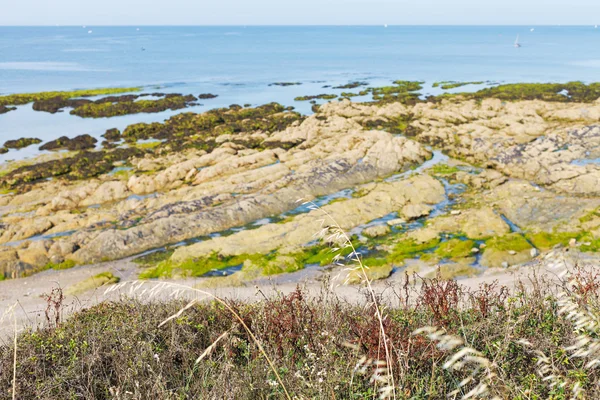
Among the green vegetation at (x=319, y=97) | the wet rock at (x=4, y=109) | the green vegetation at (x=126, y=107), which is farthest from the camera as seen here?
the green vegetation at (x=319, y=97)

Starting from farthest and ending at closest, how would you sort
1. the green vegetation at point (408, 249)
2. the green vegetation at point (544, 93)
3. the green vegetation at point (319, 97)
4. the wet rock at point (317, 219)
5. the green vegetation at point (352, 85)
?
the green vegetation at point (352, 85), the green vegetation at point (319, 97), the green vegetation at point (544, 93), the wet rock at point (317, 219), the green vegetation at point (408, 249)

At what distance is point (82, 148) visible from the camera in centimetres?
3800

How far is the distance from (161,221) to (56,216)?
651cm

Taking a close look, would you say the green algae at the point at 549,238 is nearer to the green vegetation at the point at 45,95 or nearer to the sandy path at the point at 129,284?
the sandy path at the point at 129,284

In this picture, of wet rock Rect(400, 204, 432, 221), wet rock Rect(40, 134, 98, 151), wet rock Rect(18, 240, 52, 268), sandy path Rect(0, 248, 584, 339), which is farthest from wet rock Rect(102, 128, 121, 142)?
wet rock Rect(400, 204, 432, 221)

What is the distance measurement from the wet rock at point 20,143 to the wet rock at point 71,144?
2.19 m

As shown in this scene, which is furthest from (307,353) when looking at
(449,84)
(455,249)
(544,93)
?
(449,84)

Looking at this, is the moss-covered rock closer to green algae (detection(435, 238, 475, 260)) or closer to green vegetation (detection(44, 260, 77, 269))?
green algae (detection(435, 238, 475, 260))

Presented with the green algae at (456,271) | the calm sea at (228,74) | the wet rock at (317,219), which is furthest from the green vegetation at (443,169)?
the calm sea at (228,74)

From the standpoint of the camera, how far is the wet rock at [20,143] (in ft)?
128

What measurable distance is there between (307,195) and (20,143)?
37.9 meters

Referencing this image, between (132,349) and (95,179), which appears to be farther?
(95,179)

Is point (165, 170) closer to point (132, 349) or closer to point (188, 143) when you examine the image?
point (188, 143)

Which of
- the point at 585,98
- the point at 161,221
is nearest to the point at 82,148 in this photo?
the point at 161,221
